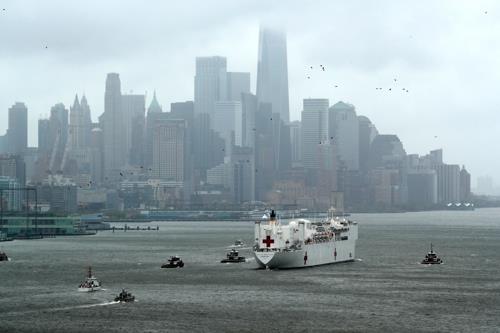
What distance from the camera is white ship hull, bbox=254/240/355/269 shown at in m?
122

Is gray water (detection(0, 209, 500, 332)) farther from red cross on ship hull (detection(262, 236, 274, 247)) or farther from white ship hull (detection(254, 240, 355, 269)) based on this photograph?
red cross on ship hull (detection(262, 236, 274, 247))

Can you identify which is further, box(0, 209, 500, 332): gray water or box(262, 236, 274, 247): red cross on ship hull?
box(262, 236, 274, 247): red cross on ship hull

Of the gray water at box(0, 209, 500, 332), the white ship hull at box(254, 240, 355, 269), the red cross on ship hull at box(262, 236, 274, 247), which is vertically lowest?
the gray water at box(0, 209, 500, 332)

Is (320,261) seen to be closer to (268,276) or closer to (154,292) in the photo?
(268,276)

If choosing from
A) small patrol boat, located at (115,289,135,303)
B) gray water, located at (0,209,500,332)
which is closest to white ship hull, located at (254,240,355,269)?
gray water, located at (0,209,500,332)

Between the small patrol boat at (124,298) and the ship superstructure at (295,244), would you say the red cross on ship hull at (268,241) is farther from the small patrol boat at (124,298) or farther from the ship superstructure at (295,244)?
the small patrol boat at (124,298)

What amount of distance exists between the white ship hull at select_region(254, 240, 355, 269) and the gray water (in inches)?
57.2

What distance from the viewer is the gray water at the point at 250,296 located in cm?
8100

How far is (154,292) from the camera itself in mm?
100938

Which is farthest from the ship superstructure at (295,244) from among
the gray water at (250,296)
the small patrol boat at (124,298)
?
the small patrol boat at (124,298)

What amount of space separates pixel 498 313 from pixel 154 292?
3065 cm

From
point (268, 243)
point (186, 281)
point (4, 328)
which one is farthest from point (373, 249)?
point (4, 328)

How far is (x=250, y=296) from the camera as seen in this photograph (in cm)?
9775

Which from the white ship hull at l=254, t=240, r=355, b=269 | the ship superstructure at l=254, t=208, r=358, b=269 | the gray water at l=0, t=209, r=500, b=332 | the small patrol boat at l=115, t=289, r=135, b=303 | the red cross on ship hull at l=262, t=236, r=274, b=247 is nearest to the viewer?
the gray water at l=0, t=209, r=500, b=332
